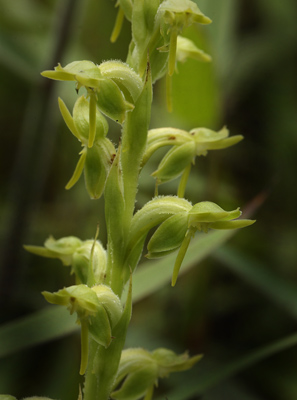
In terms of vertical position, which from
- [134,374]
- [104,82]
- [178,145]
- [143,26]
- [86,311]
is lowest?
[134,374]

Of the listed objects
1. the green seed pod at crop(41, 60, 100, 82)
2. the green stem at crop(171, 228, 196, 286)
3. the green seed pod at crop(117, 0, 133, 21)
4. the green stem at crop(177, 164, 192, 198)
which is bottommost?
the green stem at crop(171, 228, 196, 286)

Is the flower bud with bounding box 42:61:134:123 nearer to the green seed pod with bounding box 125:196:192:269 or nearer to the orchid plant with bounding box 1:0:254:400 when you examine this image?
the orchid plant with bounding box 1:0:254:400

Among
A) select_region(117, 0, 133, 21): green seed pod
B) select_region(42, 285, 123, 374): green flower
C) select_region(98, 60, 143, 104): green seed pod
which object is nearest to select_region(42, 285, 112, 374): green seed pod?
select_region(42, 285, 123, 374): green flower

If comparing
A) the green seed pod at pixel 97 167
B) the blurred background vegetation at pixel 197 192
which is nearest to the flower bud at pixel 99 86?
the green seed pod at pixel 97 167

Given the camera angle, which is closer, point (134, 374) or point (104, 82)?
point (104, 82)

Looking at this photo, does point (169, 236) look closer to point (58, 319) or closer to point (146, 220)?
point (146, 220)

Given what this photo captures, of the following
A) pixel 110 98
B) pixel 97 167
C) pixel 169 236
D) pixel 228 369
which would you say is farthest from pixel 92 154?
pixel 228 369

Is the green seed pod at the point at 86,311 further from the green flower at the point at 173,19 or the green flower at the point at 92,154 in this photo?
the green flower at the point at 173,19
